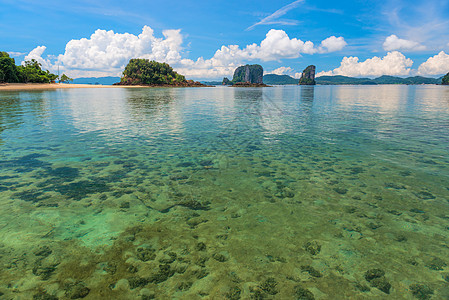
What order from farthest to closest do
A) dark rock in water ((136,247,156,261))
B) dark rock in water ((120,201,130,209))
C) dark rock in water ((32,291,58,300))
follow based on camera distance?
dark rock in water ((120,201,130,209)), dark rock in water ((136,247,156,261)), dark rock in water ((32,291,58,300))

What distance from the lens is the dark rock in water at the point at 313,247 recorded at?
689 cm

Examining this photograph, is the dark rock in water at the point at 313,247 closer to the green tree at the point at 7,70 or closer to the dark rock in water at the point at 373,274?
the dark rock in water at the point at 373,274

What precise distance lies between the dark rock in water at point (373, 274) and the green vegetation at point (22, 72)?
174 metres

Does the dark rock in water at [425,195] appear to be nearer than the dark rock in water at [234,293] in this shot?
No

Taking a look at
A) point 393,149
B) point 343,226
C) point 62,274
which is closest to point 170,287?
point 62,274

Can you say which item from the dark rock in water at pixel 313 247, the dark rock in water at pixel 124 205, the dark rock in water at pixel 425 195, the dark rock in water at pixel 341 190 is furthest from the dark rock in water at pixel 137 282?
the dark rock in water at pixel 425 195

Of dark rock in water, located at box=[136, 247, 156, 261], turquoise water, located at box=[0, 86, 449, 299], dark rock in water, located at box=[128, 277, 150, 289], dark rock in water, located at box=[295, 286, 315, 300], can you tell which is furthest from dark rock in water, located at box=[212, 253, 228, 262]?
dark rock in water, located at box=[295, 286, 315, 300]

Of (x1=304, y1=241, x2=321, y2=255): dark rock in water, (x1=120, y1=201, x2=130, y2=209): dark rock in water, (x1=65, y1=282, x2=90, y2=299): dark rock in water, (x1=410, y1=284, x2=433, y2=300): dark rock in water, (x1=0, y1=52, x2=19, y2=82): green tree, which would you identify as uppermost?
(x1=0, y1=52, x2=19, y2=82): green tree

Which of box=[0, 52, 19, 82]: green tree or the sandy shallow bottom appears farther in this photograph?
box=[0, 52, 19, 82]: green tree

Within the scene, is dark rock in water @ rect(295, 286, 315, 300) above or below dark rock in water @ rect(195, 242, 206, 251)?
below

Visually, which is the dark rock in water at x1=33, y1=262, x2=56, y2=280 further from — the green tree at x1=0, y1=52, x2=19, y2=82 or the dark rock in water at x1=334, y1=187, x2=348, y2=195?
the green tree at x1=0, y1=52, x2=19, y2=82

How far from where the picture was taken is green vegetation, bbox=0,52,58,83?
125 meters

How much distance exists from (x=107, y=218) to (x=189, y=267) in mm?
4104

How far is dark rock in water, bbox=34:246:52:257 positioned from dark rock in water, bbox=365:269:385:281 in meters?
8.82
